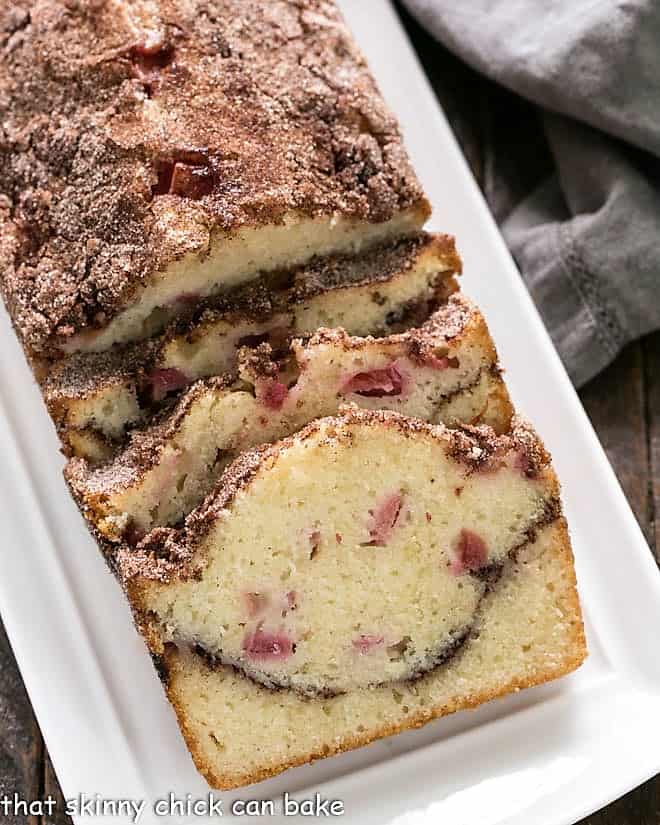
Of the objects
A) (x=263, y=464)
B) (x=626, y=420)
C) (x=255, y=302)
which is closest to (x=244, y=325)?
(x=255, y=302)

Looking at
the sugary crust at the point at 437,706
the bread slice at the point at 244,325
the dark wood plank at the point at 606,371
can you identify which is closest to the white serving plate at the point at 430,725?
the sugary crust at the point at 437,706

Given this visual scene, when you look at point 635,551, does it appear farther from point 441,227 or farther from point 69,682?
point 69,682

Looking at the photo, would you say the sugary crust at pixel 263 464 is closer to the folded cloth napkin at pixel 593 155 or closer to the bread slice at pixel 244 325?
the bread slice at pixel 244 325

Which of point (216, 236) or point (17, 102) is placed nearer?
point (216, 236)

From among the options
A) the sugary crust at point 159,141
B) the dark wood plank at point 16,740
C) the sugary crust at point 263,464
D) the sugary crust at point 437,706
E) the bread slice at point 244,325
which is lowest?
the dark wood plank at point 16,740

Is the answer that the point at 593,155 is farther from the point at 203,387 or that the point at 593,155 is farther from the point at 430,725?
the point at 430,725

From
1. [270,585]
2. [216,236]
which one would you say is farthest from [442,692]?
[216,236]
